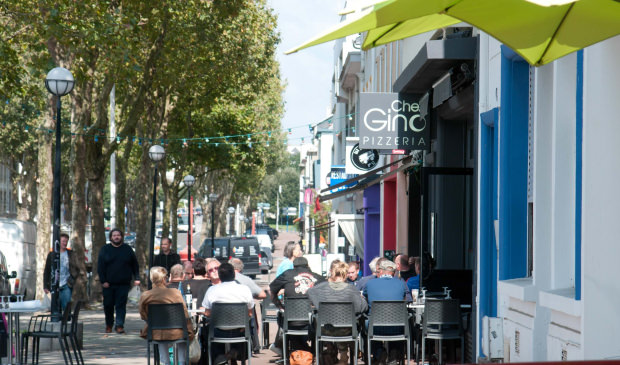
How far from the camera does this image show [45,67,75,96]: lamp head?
1516cm

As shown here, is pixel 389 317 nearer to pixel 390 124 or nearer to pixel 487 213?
pixel 487 213

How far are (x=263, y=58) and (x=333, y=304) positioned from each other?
26470mm

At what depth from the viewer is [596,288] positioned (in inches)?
275

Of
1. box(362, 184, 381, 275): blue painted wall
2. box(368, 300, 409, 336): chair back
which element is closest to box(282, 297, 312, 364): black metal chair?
box(368, 300, 409, 336): chair back

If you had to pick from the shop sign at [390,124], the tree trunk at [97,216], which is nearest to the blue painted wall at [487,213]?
the shop sign at [390,124]

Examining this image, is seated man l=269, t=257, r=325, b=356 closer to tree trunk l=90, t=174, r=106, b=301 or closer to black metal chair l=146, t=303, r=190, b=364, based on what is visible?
black metal chair l=146, t=303, r=190, b=364

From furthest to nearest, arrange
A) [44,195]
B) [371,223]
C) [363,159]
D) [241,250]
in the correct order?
[241,250], [371,223], [363,159], [44,195]

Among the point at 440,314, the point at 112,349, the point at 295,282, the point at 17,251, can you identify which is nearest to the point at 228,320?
the point at 295,282

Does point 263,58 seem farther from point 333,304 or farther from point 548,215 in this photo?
point 548,215

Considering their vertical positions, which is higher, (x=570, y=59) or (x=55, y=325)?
(x=570, y=59)

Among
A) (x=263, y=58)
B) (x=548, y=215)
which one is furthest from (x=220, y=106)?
(x=548, y=215)

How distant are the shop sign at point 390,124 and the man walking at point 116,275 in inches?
180

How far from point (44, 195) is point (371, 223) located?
1305cm

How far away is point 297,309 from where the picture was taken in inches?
499
